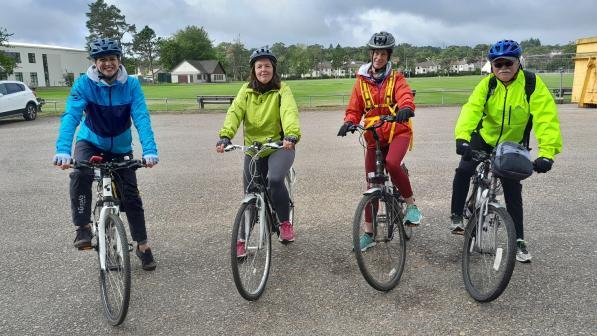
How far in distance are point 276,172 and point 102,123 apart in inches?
61.4

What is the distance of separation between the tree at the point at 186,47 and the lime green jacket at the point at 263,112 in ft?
405

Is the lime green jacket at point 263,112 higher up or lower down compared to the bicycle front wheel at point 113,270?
higher up

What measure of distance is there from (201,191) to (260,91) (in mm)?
3335

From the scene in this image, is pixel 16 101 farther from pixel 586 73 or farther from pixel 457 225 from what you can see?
pixel 586 73

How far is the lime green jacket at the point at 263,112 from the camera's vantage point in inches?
172

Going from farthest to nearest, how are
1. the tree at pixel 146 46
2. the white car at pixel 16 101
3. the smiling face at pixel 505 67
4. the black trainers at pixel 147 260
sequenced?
the tree at pixel 146 46, the white car at pixel 16 101, the black trainers at pixel 147 260, the smiling face at pixel 505 67

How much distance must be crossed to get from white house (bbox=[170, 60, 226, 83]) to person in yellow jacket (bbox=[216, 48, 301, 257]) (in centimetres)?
11611

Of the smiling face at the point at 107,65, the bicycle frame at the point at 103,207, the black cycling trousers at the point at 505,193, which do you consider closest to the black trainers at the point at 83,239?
the bicycle frame at the point at 103,207

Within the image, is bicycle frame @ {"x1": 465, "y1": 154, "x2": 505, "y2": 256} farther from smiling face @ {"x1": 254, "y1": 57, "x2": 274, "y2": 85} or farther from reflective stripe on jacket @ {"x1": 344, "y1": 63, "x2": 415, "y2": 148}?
smiling face @ {"x1": 254, "y1": 57, "x2": 274, "y2": 85}

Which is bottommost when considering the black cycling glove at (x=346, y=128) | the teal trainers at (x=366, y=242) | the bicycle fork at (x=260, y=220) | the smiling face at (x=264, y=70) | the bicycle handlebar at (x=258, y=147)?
the teal trainers at (x=366, y=242)

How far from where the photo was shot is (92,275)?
4.30 meters

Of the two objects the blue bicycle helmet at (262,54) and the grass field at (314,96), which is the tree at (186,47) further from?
the blue bicycle helmet at (262,54)

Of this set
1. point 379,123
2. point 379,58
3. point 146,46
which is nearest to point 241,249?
point 379,123

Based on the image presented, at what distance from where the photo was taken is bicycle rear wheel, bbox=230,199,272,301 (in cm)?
359
